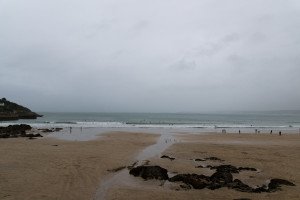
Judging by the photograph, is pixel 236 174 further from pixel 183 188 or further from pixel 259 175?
pixel 183 188

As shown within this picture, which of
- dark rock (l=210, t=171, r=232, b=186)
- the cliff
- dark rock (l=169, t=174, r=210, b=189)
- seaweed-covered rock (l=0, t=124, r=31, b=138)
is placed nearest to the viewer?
dark rock (l=169, t=174, r=210, b=189)

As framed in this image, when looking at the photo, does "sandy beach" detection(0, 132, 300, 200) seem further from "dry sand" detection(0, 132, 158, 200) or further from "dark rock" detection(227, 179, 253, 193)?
"dark rock" detection(227, 179, 253, 193)

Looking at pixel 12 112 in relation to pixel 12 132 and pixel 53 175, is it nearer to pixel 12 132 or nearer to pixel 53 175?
pixel 12 132

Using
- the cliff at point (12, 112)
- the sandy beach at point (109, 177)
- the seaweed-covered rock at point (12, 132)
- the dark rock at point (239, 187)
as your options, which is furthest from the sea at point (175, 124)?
the dark rock at point (239, 187)

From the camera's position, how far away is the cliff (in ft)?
282

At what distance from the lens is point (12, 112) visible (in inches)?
3775

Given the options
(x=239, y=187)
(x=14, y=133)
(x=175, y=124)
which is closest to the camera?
(x=239, y=187)

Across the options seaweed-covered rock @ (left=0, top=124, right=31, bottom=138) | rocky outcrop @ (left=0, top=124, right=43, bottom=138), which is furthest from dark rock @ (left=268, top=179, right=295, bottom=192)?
seaweed-covered rock @ (left=0, top=124, right=31, bottom=138)

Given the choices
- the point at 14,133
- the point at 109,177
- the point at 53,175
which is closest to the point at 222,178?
the point at 109,177

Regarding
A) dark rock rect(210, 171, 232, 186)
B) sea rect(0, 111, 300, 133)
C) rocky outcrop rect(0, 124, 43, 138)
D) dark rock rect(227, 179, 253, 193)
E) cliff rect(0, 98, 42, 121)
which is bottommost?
sea rect(0, 111, 300, 133)

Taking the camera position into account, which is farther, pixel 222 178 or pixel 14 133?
pixel 14 133

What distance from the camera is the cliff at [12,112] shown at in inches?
3378

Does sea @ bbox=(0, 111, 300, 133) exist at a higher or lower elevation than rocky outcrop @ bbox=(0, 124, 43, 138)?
lower

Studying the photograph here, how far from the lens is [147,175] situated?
32.8ft
